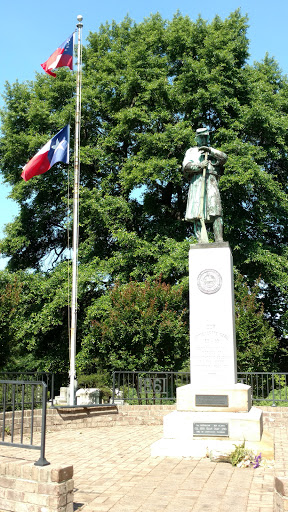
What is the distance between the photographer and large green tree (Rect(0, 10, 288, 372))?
19031 mm

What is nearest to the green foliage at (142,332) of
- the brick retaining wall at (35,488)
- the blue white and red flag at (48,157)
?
the blue white and red flag at (48,157)

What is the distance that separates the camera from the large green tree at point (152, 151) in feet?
62.4

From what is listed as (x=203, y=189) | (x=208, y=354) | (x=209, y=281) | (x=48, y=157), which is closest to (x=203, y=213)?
(x=203, y=189)

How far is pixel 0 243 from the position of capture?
70.1 feet

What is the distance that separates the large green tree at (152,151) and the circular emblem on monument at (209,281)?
8.98 meters

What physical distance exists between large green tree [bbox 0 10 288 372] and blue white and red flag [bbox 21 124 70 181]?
476cm

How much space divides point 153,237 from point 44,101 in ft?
28.2

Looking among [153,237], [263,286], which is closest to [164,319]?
[153,237]

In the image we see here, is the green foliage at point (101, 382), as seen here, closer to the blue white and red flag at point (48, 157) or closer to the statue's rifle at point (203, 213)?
the blue white and red flag at point (48, 157)

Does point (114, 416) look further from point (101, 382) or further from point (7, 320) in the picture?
point (7, 320)

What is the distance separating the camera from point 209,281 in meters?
8.76

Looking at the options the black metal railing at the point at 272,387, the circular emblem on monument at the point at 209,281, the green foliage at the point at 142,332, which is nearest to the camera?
the circular emblem on monument at the point at 209,281

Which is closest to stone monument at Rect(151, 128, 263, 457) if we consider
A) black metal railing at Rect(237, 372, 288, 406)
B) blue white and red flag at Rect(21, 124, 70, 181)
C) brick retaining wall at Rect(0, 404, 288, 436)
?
brick retaining wall at Rect(0, 404, 288, 436)

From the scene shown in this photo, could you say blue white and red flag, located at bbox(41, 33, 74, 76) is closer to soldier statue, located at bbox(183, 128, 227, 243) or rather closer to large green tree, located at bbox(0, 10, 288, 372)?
large green tree, located at bbox(0, 10, 288, 372)
